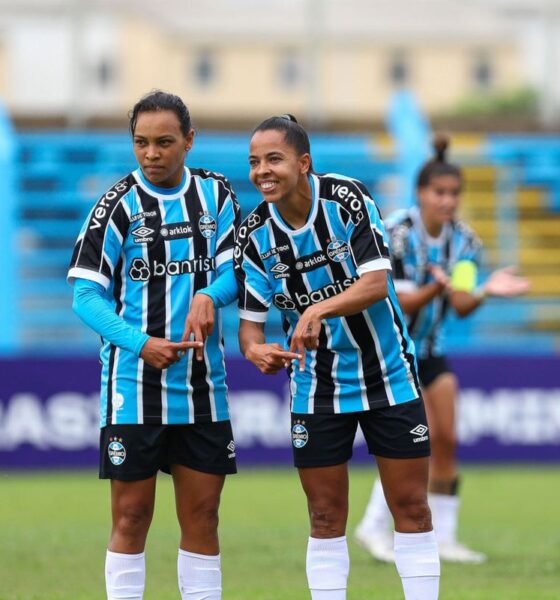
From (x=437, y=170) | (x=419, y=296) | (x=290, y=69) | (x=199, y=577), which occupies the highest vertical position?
(x=290, y=69)

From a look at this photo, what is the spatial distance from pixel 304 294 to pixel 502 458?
8.27 meters

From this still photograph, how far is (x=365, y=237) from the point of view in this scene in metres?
5.71

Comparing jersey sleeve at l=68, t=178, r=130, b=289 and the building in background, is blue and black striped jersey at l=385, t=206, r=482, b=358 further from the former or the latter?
the building in background

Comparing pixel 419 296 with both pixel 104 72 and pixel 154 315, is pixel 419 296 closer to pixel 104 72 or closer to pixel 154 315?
pixel 154 315

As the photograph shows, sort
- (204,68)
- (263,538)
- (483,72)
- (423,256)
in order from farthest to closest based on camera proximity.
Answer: (483,72) → (204,68) → (263,538) → (423,256)

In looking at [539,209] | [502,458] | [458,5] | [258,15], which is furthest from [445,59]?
[502,458]

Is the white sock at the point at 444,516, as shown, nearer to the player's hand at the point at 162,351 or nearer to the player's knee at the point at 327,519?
the player's knee at the point at 327,519

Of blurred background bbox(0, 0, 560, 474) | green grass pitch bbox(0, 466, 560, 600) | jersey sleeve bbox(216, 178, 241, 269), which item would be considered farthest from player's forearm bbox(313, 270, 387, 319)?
blurred background bbox(0, 0, 560, 474)

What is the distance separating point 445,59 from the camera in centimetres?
5606

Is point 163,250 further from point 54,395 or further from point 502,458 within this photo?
point 502,458

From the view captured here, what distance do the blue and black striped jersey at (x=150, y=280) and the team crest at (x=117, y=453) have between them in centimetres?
9

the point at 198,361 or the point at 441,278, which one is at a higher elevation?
the point at 441,278

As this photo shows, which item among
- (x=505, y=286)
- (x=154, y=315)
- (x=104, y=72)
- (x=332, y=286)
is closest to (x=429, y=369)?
(x=505, y=286)

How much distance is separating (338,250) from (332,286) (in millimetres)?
151
